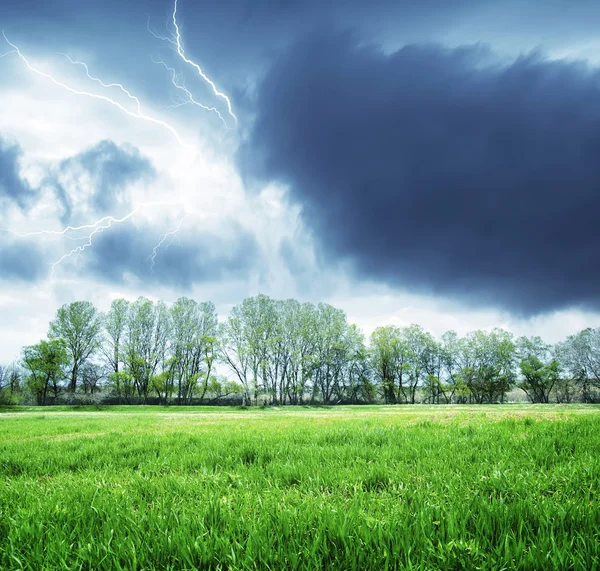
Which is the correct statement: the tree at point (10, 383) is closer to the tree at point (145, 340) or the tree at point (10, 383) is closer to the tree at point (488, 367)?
the tree at point (145, 340)

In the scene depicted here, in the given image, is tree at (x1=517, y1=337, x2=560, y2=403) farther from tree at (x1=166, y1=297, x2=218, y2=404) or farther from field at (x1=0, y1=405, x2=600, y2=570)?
field at (x1=0, y1=405, x2=600, y2=570)

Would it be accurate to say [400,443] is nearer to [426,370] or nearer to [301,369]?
[301,369]

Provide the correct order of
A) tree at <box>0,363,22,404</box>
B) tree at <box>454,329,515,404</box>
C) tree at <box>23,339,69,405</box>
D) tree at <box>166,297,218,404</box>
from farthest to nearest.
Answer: tree at <box>454,329,515,404</box> → tree at <box>166,297,218,404</box> → tree at <box>0,363,22,404</box> → tree at <box>23,339,69,405</box>

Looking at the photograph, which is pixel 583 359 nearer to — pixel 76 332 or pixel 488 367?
pixel 488 367

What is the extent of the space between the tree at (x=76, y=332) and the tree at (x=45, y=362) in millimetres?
5519

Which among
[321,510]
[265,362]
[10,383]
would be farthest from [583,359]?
[10,383]

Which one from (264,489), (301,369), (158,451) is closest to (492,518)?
(264,489)

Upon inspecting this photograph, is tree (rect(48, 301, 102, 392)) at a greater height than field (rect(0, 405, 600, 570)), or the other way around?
tree (rect(48, 301, 102, 392))

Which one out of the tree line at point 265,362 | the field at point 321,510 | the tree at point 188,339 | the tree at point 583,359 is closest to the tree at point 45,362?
the tree line at point 265,362

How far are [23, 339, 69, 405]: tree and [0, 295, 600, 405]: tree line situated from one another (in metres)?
0.18

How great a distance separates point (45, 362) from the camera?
2299 inches

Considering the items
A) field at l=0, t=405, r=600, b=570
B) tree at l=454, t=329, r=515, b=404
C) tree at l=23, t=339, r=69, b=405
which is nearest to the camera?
field at l=0, t=405, r=600, b=570

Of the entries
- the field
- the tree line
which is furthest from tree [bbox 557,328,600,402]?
the field

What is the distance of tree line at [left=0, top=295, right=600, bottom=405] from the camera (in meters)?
64.8
